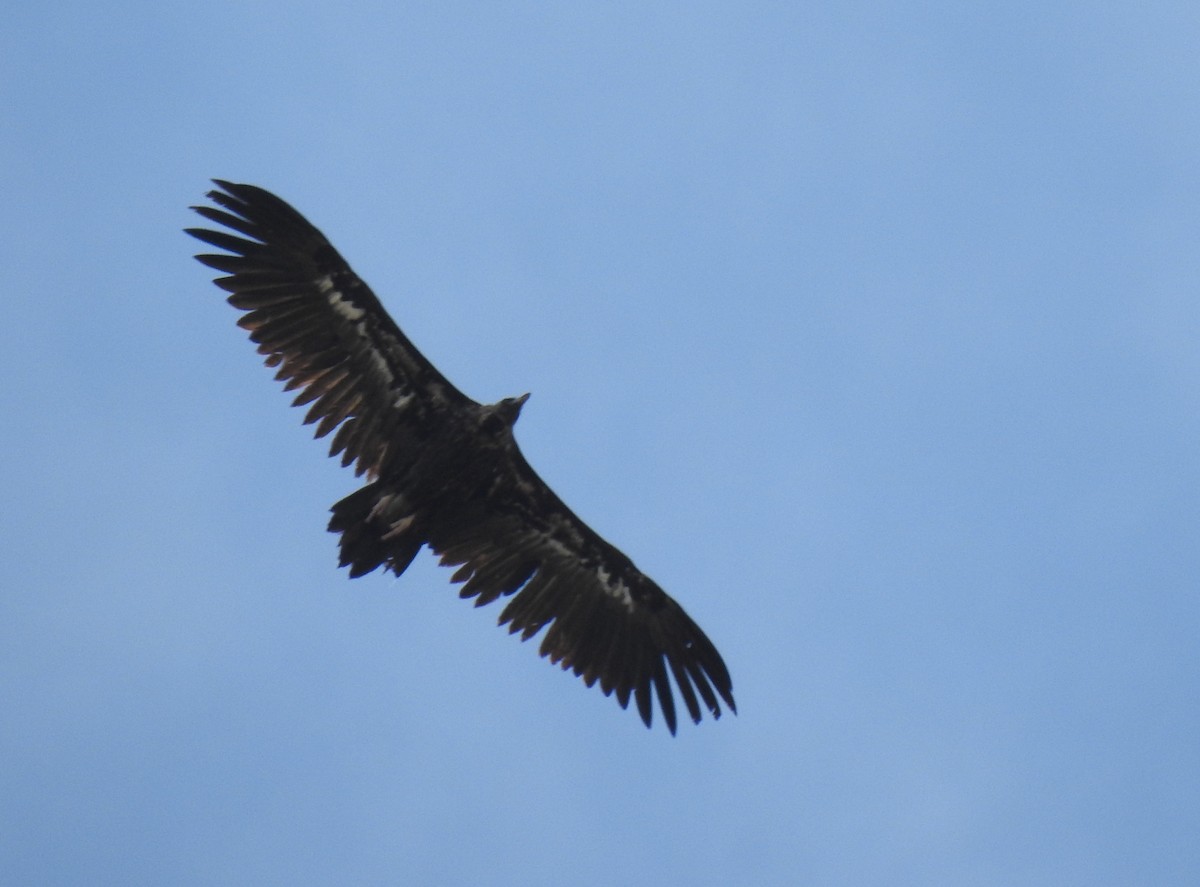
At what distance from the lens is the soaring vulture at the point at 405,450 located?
2258 centimetres

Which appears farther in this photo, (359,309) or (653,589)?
(653,589)

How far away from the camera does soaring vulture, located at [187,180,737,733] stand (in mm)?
22578

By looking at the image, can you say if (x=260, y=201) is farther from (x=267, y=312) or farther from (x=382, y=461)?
(x=382, y=461)

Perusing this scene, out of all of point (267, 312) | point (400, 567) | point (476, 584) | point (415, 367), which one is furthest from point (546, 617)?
point (267, 312)

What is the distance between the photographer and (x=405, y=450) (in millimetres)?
23094

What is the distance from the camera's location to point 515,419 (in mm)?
23016

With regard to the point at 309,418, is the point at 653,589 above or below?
above

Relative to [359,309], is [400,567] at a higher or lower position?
lower

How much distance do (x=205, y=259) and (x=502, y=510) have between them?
5.51 meters

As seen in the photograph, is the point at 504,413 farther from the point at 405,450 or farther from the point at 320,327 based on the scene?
the point at 320,327

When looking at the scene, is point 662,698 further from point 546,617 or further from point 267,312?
point 267,312

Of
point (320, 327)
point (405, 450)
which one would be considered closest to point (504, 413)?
point (405, 450)

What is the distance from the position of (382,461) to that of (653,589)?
471 cm

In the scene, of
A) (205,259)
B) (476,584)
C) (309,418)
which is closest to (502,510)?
(476,584)
